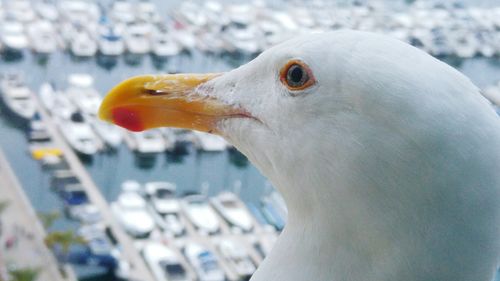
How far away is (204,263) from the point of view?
3.35 m

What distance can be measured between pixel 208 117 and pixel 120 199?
3316 mm

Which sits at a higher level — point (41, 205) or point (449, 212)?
point (41, 205)

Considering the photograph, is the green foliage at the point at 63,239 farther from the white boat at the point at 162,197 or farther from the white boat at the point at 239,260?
the white boat at the point at 239,260

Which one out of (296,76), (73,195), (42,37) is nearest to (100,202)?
(73,195)

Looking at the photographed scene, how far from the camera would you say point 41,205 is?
359 cm

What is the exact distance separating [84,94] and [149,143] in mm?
655

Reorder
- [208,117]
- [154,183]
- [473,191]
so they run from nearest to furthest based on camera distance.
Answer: [473,191], [208,117], [154,183]

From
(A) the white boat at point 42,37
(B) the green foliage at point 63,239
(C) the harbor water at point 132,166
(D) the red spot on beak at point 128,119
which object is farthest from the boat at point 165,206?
(D) the red spot on beak at point 128,119

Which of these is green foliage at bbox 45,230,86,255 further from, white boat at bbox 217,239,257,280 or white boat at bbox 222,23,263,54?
white boat at bbox 222,23,263,54

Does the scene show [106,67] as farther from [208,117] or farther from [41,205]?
[208,117]

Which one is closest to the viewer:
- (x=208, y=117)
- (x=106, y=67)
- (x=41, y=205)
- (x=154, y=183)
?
(x=208, y=117)

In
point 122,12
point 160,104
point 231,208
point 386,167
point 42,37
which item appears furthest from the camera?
point 122,12

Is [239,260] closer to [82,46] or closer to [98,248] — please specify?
[98,248]

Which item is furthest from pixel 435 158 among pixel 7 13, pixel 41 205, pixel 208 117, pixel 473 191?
pixel 7 13
